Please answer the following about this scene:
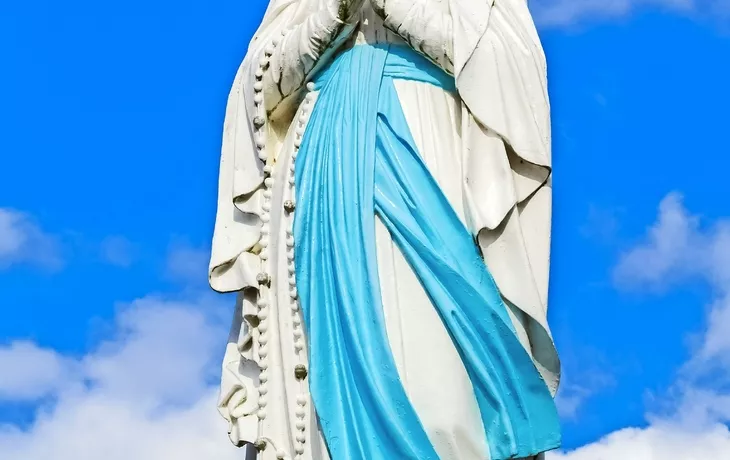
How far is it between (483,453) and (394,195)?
120 cm

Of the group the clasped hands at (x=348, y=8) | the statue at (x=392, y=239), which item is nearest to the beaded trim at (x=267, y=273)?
the statue at (x=392, y=239)

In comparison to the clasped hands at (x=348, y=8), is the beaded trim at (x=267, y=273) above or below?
below

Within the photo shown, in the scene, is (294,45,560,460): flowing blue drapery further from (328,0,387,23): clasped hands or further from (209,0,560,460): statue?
(328,0,387,23): clasped hands

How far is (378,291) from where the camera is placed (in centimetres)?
793

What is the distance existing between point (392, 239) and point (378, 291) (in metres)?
0.26

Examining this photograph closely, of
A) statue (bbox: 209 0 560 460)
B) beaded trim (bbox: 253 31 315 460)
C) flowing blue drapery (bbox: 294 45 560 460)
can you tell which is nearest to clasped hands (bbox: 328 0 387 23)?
statue (bbox: 209 0 560 460)

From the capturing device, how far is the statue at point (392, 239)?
7.85m

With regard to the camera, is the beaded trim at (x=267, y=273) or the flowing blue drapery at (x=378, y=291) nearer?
the flowing blue drapery at (x=378, y=291)

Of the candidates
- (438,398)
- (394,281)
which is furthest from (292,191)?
(438,398)

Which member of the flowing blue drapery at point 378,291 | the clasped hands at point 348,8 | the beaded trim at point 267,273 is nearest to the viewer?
the flowing blue drapery at point 378,291

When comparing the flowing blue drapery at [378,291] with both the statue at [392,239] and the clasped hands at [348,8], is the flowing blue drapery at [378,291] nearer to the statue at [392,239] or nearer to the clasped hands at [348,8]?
the statue at [392,239]

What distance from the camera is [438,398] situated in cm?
777

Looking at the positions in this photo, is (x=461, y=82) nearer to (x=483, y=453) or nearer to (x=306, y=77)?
(x=306, y=77)

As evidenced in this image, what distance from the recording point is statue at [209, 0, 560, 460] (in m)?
7.85
